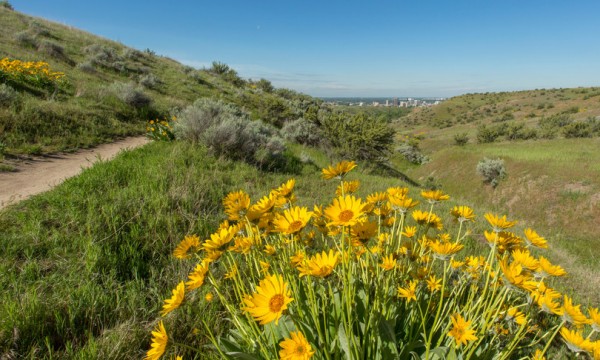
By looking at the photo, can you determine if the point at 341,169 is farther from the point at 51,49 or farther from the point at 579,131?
the point at 579,131

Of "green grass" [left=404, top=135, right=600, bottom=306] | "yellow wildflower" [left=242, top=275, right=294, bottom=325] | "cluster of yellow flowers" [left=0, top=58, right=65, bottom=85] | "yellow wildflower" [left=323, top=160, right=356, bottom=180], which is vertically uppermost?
"cluster of yellow flowers" [left=0, top=58, right=65, bottom=85]

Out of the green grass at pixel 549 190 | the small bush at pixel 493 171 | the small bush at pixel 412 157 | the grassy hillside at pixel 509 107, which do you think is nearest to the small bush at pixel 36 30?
the green grass at pixel 549 190

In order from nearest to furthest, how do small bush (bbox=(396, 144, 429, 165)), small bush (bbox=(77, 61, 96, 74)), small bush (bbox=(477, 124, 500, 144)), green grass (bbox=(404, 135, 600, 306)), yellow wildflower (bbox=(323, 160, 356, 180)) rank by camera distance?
yellow wildflower (bbox=(323, 160, 356, 180))
green grass (bbox=(404, 135, 600, 306))
small bush (bbox=(77, 61, 96, 74))
small bush (bbox=(396, 144, 429, 165))
small bush (bbox=(477, 124, 500, 144))

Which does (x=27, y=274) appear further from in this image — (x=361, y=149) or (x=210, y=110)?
(x=361, y=149)

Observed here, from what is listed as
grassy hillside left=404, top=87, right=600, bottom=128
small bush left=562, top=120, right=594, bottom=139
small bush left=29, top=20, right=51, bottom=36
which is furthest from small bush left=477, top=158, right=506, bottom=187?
grassy hillside left=404, top=87, right=600, bottom=128

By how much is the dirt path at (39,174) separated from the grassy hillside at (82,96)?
0.44 metres

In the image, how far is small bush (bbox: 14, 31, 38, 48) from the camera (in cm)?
1197

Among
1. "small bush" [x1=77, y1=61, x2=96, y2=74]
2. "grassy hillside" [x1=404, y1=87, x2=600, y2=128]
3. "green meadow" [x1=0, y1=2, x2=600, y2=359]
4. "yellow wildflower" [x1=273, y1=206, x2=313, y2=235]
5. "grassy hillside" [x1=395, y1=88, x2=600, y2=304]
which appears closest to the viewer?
"yellow wildflower" [x1=273, y1=206, x2=313, y2=235]

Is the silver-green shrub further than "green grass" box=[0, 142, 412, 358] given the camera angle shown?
Yes

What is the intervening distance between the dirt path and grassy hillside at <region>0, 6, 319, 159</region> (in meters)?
0.44

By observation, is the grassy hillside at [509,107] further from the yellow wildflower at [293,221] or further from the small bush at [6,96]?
the small bush at [6,96]

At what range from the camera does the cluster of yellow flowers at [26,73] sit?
7.53 metres

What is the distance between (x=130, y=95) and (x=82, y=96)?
50.0 inches

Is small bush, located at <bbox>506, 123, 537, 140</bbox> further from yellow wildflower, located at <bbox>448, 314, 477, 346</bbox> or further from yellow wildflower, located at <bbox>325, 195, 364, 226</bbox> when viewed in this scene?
yellow wildflower, located at <bbox>325, 195, 364, 226</bbox>
